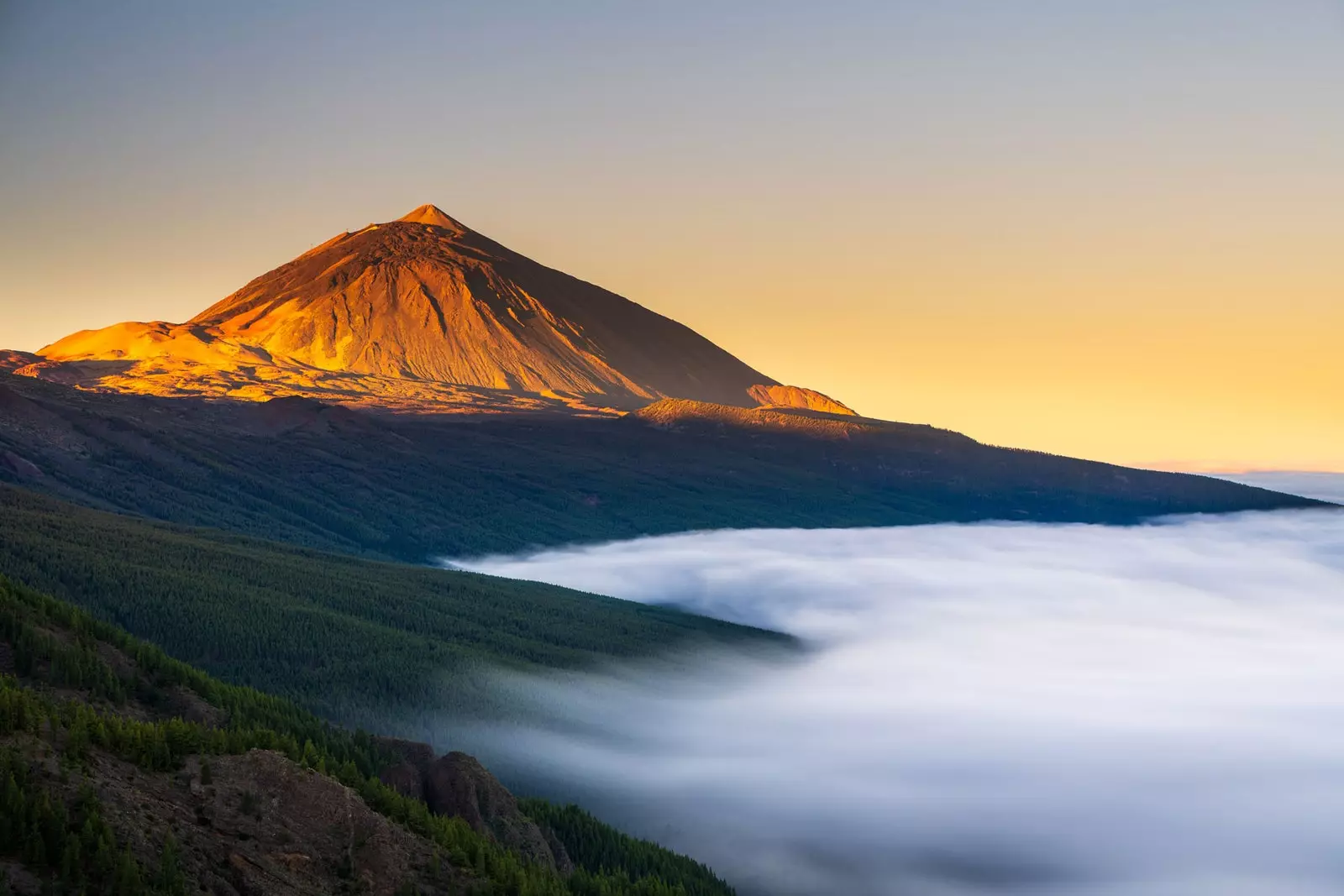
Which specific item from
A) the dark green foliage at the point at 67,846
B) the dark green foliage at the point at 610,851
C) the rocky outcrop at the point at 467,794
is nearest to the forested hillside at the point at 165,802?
the dark green foliage at the point at 67,846

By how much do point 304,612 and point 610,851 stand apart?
185 feet

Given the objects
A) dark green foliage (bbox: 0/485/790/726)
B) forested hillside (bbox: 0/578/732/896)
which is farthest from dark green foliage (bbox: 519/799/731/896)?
dark green foliage (bbox: 0/485/790/726)

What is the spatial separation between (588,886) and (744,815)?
2692 inches

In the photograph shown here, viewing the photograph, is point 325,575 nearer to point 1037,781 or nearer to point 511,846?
point 1037,781

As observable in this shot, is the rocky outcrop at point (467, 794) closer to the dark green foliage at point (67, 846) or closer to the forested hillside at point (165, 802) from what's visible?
the forested hillside at point (165, 802)

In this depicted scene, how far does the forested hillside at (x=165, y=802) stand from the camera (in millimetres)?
23234

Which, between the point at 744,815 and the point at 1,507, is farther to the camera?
the point at 1,507

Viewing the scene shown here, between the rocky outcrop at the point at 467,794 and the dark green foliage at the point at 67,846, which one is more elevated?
the dark green foliage at the point at 67,846

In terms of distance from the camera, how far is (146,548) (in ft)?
409

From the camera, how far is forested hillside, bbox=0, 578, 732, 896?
2323 centimetres

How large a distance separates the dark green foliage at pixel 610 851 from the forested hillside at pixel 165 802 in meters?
20.3

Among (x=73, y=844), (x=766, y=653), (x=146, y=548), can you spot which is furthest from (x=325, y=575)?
(x=73, y=844)

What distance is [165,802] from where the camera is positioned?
2695cm

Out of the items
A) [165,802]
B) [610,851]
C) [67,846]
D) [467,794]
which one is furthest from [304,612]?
[67,846]
